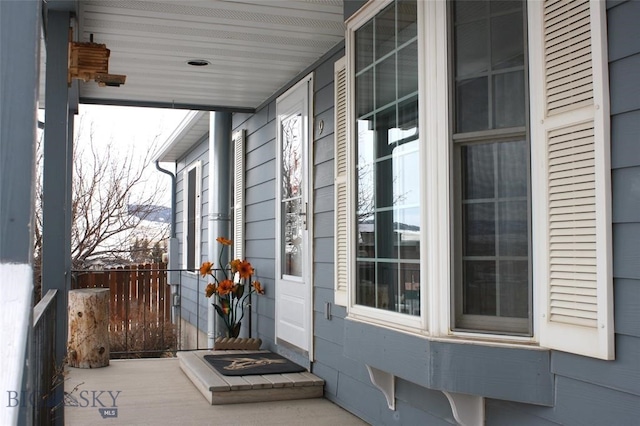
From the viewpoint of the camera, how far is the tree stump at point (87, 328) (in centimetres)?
598

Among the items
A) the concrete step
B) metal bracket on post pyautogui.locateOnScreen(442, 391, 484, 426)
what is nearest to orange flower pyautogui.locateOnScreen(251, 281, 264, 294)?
the concrete step

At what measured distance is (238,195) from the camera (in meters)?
7.67

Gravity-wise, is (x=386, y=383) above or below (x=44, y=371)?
below

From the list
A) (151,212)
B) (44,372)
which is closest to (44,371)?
(44,372)

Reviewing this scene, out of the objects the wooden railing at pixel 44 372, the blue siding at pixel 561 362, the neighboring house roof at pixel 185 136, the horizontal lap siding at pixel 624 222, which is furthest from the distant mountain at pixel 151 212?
the horizontal lap siding at pixel 624 222

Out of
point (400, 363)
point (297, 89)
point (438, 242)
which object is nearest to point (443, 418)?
point (400, 363)

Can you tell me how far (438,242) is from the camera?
2801 millimetres

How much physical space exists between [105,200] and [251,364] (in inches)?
254

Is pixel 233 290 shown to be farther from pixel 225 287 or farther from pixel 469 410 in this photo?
pixel 469 410

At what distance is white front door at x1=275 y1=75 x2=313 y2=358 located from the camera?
534 centimetres

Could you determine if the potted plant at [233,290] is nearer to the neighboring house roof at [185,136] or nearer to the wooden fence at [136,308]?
the neighboring house roof at [185,136]

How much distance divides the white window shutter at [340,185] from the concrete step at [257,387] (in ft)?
2.73

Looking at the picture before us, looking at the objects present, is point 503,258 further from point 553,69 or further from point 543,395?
point 553,69

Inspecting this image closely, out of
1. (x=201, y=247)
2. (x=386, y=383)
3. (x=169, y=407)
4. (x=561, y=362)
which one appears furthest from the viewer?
(x=201, y=247)
